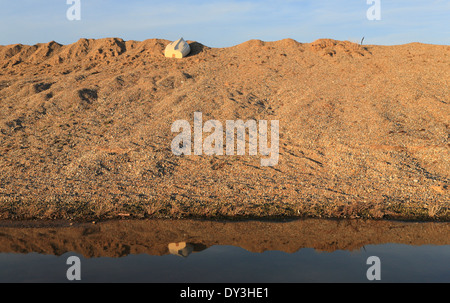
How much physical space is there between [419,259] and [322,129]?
12364mm

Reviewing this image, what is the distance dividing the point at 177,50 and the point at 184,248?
23841 millimetres

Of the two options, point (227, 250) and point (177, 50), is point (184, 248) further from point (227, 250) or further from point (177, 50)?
point (177, 50)

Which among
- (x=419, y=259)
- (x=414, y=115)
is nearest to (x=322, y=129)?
(x=414, y=115)

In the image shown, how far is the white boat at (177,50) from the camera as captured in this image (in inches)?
1217

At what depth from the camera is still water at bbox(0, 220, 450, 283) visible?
8000 mm

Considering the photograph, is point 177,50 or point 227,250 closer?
point 227,250

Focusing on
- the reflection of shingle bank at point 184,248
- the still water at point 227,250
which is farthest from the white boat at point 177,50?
the reflection of shingle bank at point 184,248

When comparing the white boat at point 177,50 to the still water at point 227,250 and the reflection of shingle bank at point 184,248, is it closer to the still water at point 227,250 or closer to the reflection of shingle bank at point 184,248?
the still water at point 227,250

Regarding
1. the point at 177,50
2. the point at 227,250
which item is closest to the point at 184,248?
the point at 227,250

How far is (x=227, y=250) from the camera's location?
30.6 ft

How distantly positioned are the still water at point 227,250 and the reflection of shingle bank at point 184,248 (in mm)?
23

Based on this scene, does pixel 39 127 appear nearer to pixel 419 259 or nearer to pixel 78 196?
pixel 78 196

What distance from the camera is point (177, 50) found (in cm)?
3092

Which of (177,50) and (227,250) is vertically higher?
(177,50)
